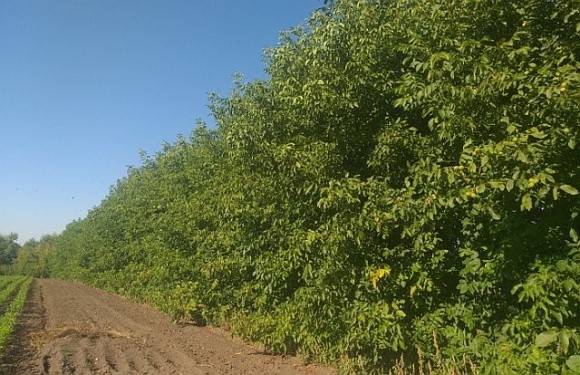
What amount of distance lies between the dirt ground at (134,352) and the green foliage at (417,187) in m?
0.64

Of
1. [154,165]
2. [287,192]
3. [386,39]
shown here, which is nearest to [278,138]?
[287,192]

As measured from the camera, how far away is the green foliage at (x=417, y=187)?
4031 mm

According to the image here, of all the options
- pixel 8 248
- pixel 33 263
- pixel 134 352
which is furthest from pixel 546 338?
pixel 8 248

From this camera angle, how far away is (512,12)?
A: 15.3ft

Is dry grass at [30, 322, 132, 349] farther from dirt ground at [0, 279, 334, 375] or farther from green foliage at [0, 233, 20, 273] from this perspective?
green foliage at [0, 233, 20, 273]

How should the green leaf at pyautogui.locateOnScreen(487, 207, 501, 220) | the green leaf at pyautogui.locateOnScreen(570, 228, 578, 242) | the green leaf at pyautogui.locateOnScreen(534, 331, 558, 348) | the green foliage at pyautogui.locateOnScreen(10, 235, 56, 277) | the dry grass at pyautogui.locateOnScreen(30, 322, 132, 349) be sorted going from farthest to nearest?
1. the green foliage at pyautogui.locateOnScreen(10, 235, 56, 277)
2. the dry grass at pyautogui.locateOnScreen(30, 322, 132, 349)
3. the green leaf at pyautogui.locateOnScreen(487, 207, 501, 220)
4. the green leaf at pyautogui.locateOnScreen(570, 228, 578, 242)
5. the green leaf at pyautogui.locateOnScreen(534, 331, 558, 348)

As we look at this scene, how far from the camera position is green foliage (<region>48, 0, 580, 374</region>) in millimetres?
4031

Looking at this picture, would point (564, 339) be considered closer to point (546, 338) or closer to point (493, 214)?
point (546, 338)

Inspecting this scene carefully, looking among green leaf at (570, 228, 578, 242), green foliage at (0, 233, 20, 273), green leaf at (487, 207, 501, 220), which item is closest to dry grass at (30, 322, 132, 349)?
green leaf at (487, 207, 501, 220)

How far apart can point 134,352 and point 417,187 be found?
710 centimetres

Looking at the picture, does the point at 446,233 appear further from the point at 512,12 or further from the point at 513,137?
the point at 512,12

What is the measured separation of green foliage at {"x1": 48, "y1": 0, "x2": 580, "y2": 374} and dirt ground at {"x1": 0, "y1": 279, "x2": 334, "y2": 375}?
25.0 inches

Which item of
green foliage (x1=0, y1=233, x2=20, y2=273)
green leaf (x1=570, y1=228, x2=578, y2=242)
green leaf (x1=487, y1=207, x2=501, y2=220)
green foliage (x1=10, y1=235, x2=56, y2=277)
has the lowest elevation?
green leaf (x1=570, y1=228, x2=578, y2=242)

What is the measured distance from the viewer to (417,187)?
217 inches
